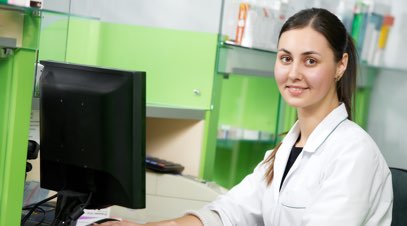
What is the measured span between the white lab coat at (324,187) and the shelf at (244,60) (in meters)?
0.74

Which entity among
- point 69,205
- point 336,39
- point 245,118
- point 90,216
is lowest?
point 90,216

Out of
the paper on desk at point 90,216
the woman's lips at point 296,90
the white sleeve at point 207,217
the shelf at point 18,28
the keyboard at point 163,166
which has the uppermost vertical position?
the shelf at point 18,28

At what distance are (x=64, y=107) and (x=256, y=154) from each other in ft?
6.94

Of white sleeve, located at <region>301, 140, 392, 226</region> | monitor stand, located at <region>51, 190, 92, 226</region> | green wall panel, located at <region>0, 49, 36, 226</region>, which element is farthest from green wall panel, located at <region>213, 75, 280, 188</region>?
green wall panel, located at <region>0, 49, 36, 226</region>

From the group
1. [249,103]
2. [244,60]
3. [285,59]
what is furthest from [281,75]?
[249,103]

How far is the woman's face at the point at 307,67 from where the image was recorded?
6.16 feet

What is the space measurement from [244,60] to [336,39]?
40.8 inches

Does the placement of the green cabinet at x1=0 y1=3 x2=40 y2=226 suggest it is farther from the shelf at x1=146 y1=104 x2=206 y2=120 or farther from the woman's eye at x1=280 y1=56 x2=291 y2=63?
the shelf at x1=146 y1=104 x2=206 y2=120

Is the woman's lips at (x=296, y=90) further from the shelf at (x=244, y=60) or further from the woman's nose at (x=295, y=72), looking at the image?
the shelf at (x=244, y=60)

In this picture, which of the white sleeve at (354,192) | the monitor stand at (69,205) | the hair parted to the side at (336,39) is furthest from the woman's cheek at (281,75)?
the monitor stand at (69,205)

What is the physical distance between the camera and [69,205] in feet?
5.52

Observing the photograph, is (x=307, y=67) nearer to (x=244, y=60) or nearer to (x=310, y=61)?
(x=310, y=61)

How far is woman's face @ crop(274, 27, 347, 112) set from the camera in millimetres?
1877

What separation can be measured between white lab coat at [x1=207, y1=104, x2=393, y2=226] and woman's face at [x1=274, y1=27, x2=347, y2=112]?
85 millimetres
